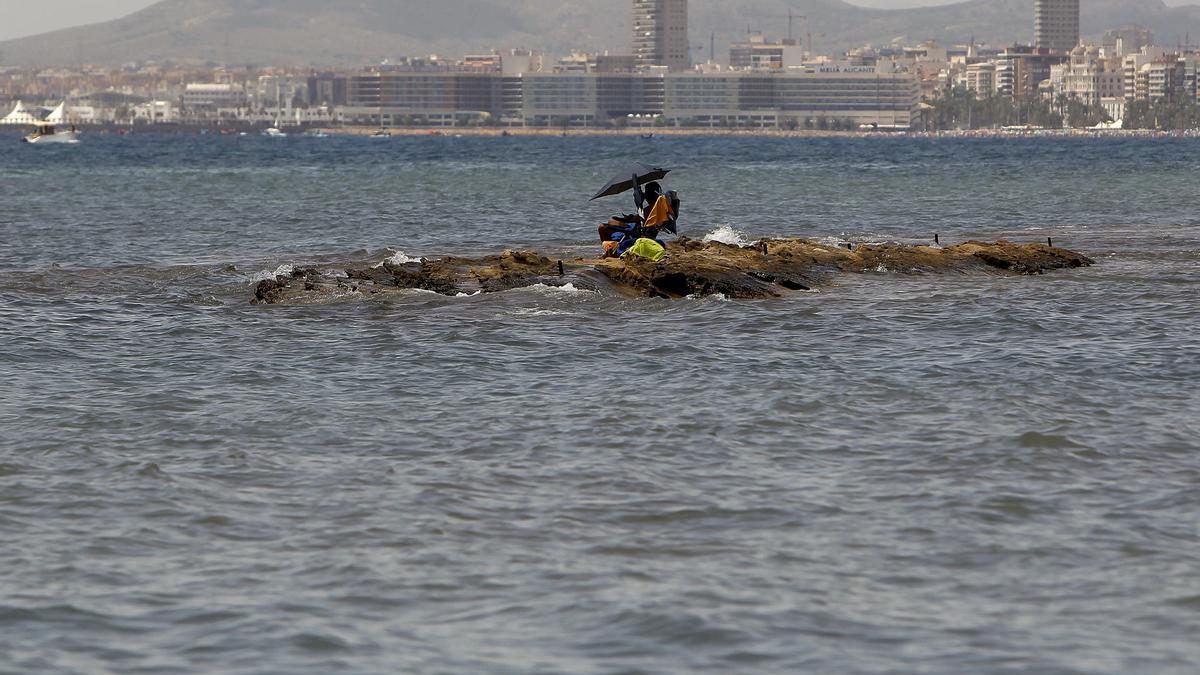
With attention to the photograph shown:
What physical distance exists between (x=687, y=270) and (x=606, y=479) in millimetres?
12136

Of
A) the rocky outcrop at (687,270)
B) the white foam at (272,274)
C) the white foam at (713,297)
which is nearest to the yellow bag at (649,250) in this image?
the rocky outcrop at (687,270)

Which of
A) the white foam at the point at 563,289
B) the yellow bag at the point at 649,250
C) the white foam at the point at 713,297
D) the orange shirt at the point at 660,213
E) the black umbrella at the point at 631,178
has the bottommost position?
the white foam at the point at 713,297

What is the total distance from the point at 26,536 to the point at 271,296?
548 inches

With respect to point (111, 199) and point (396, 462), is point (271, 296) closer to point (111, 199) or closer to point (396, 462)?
point (396, 462)

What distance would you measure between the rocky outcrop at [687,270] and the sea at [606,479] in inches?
21.8

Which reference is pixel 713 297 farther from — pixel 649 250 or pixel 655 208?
pixel 655 208

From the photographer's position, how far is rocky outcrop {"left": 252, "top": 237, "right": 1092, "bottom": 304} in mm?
25844

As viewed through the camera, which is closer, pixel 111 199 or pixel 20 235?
pixel 20 235

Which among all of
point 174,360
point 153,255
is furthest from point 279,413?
point 153,255

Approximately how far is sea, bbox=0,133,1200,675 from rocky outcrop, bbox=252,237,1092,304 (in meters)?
A: 0.55

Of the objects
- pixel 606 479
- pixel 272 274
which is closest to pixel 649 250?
pixel 272 274

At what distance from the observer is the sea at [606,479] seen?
401 inches

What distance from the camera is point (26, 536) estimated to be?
41.1 ft

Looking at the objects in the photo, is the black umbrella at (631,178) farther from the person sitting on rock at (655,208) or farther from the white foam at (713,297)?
the white foam at (713,297)
